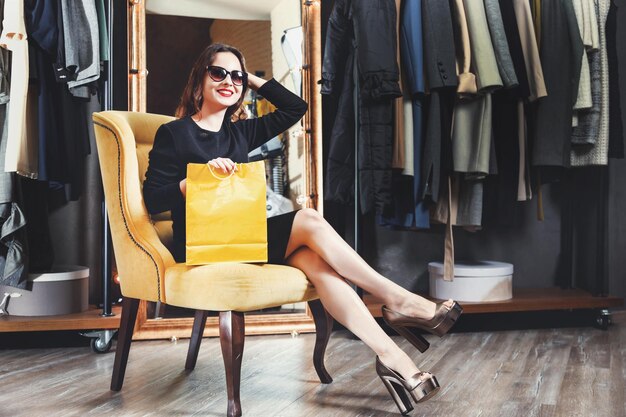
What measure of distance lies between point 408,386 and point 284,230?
63 centimetres

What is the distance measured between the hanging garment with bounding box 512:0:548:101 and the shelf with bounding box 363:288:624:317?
0.93 meters

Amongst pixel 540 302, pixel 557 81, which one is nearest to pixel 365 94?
pixel 557 81

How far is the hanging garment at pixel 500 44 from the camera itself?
2760mm

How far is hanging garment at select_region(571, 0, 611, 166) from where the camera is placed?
2.94 meters

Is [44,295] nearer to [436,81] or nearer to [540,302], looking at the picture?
[436,81]

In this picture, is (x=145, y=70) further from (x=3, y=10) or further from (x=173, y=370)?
(x=173, y=370)

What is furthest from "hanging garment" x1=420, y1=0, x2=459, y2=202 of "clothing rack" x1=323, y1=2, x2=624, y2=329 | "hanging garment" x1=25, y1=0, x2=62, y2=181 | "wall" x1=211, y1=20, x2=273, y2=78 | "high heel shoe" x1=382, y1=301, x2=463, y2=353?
"hanging garment" x1=25, y1=0, x2=62, y2=181

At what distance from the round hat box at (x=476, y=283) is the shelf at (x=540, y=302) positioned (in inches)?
1.9

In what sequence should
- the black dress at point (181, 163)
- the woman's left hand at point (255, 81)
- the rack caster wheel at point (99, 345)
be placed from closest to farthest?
the black dress at point (181, 163) < the woman's left hand at point (255, 81) < the rack caster wheel at point (99, 345)

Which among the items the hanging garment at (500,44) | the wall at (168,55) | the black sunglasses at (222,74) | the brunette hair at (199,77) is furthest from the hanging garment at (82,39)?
the hanging garment at (500,44)

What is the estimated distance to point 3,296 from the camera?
271 centimetres

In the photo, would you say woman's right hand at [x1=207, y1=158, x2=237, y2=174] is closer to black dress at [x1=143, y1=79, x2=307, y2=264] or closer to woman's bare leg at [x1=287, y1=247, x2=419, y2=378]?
black dress at [x1=143, y1=79, x2=307, y2=264]

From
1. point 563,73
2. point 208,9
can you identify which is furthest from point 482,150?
point 208,9

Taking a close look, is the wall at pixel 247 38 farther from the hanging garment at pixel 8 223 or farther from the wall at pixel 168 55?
the hanging garment at pixel 8 223
